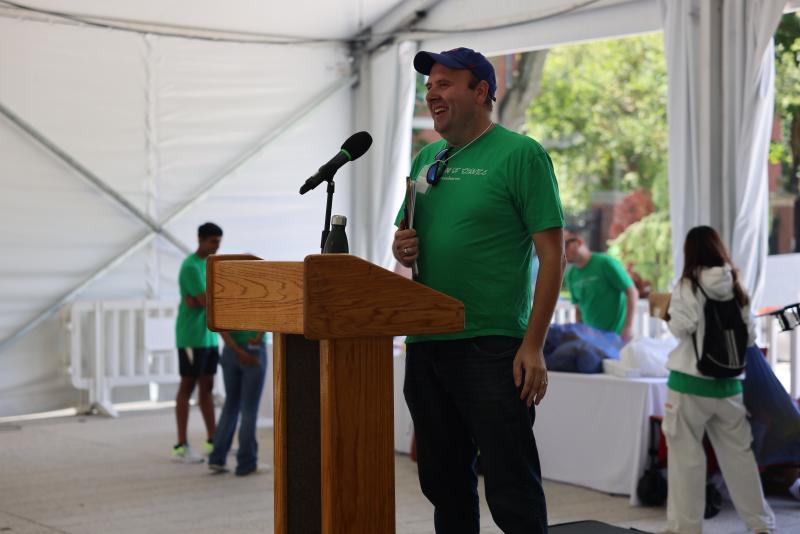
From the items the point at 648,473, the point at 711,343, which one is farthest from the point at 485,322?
the point at 648,473

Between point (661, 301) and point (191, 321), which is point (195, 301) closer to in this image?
point (191, 321)

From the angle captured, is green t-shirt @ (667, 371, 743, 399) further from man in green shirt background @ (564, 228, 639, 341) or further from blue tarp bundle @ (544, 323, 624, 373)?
man in green shirt background @ (564, 228, 639, 341)

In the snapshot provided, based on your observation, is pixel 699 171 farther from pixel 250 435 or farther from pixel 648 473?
pixel 250 435

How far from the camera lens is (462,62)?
312 centimetres

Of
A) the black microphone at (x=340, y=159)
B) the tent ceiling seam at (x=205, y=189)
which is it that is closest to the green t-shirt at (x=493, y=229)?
the black microphone at (x=340, y=159)

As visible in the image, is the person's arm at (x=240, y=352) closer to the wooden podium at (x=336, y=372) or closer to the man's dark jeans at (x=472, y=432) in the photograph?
the man's dark jeans at (x=472, y=432)

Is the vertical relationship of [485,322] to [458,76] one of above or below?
below

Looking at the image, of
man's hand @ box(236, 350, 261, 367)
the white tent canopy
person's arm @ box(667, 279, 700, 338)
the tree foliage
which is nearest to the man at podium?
person's arm @ box(667, 279, 700, 338)

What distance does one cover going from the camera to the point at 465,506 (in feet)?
10.6

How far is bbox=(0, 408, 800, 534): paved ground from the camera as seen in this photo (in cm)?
588

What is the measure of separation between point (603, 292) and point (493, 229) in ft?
17.0

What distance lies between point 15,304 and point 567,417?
5.11m

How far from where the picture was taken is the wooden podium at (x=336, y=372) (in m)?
2.72

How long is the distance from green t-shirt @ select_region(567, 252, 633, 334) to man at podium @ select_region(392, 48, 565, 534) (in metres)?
5.04
